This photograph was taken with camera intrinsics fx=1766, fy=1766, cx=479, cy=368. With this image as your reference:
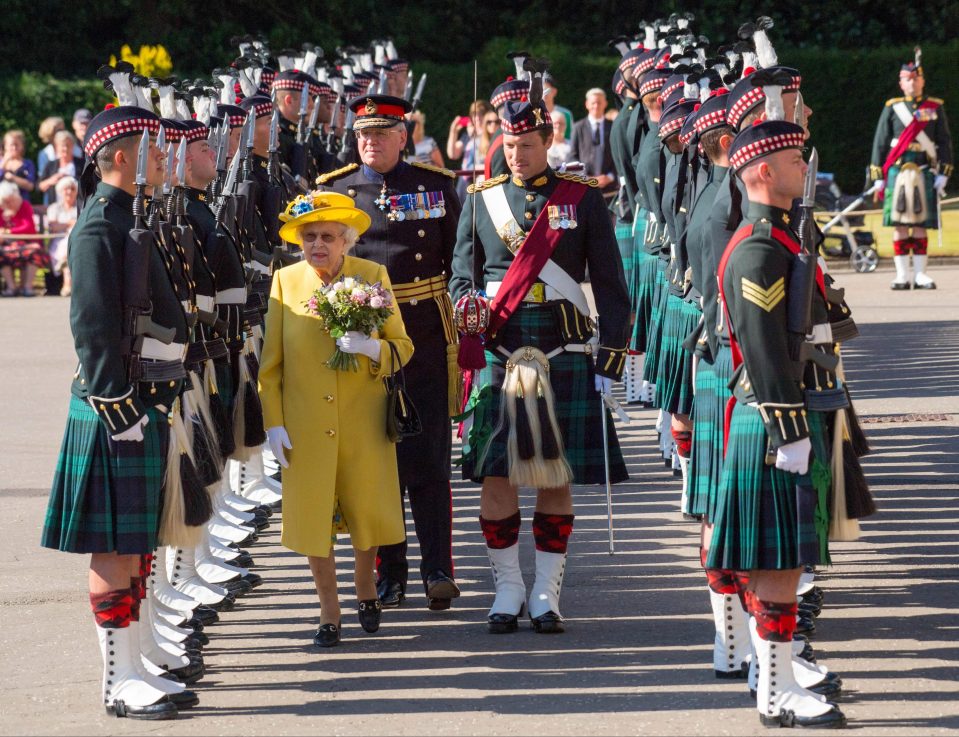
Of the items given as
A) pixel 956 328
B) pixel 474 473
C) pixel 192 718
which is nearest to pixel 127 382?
pixel 192 718

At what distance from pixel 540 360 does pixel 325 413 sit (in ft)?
2.86

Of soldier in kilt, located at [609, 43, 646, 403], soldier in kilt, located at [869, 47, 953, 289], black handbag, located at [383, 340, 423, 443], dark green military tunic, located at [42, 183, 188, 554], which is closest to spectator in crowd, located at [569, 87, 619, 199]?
soldier in kilt, located at [869, 47, 953, 289]

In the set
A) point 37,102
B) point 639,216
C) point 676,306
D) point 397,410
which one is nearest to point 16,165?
point 37,102

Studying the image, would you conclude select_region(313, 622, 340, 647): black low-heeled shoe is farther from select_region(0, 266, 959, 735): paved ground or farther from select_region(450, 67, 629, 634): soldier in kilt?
select_region(450, 67, 629, 634): soldier in kilt

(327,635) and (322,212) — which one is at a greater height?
(322,212)

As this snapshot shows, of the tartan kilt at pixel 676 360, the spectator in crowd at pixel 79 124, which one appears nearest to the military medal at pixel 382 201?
the tartan kilt at pixel 676 360

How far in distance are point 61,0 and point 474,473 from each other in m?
23.6

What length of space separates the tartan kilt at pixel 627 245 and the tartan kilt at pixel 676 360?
214 cm

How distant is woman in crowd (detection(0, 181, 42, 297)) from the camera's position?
18.6m

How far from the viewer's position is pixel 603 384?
22.1 feet

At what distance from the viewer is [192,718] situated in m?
5.75

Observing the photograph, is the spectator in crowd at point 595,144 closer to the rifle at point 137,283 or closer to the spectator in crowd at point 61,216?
the spectator in crowd at point 61,216

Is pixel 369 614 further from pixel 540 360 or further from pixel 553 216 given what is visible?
pixel 553 216

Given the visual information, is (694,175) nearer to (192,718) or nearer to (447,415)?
(447,415)
